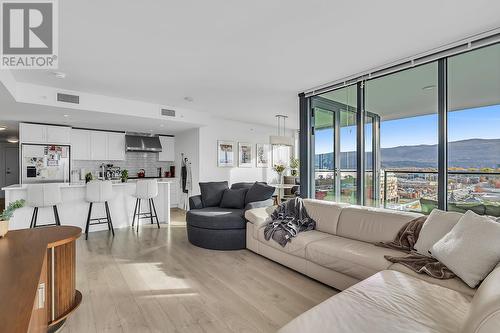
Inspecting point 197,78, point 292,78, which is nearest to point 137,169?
point 197,78

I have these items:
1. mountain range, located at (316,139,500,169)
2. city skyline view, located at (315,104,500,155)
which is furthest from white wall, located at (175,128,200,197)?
mountain range, located at (316,139,500,169)

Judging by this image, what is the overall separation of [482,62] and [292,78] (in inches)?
87.7

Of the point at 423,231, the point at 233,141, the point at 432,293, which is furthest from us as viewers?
the point at 233,141

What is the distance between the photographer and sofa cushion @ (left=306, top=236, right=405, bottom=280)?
238 centimetres

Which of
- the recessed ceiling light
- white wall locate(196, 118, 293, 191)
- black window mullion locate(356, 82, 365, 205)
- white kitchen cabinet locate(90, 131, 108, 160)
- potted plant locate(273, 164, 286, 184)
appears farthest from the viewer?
potted plant locate(273, 164, 286, 184)

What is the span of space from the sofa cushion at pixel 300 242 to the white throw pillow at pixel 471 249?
3.93 feet

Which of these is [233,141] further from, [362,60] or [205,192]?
[362,60]

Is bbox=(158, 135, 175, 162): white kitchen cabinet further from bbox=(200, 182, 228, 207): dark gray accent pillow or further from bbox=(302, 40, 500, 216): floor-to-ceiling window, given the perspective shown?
bbox=(302, 40, 500, 216): floor-to-ceiling window

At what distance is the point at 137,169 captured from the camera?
25.0 feet

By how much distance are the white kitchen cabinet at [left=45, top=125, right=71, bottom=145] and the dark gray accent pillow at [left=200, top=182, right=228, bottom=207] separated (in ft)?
11.8

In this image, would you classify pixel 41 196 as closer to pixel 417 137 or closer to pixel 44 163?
pixel 44 163

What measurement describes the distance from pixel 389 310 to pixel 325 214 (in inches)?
77.5

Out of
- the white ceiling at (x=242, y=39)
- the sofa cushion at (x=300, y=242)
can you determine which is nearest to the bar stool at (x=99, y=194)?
the white ceiling at (x=242, y=39)

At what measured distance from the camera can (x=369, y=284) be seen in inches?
73.3
